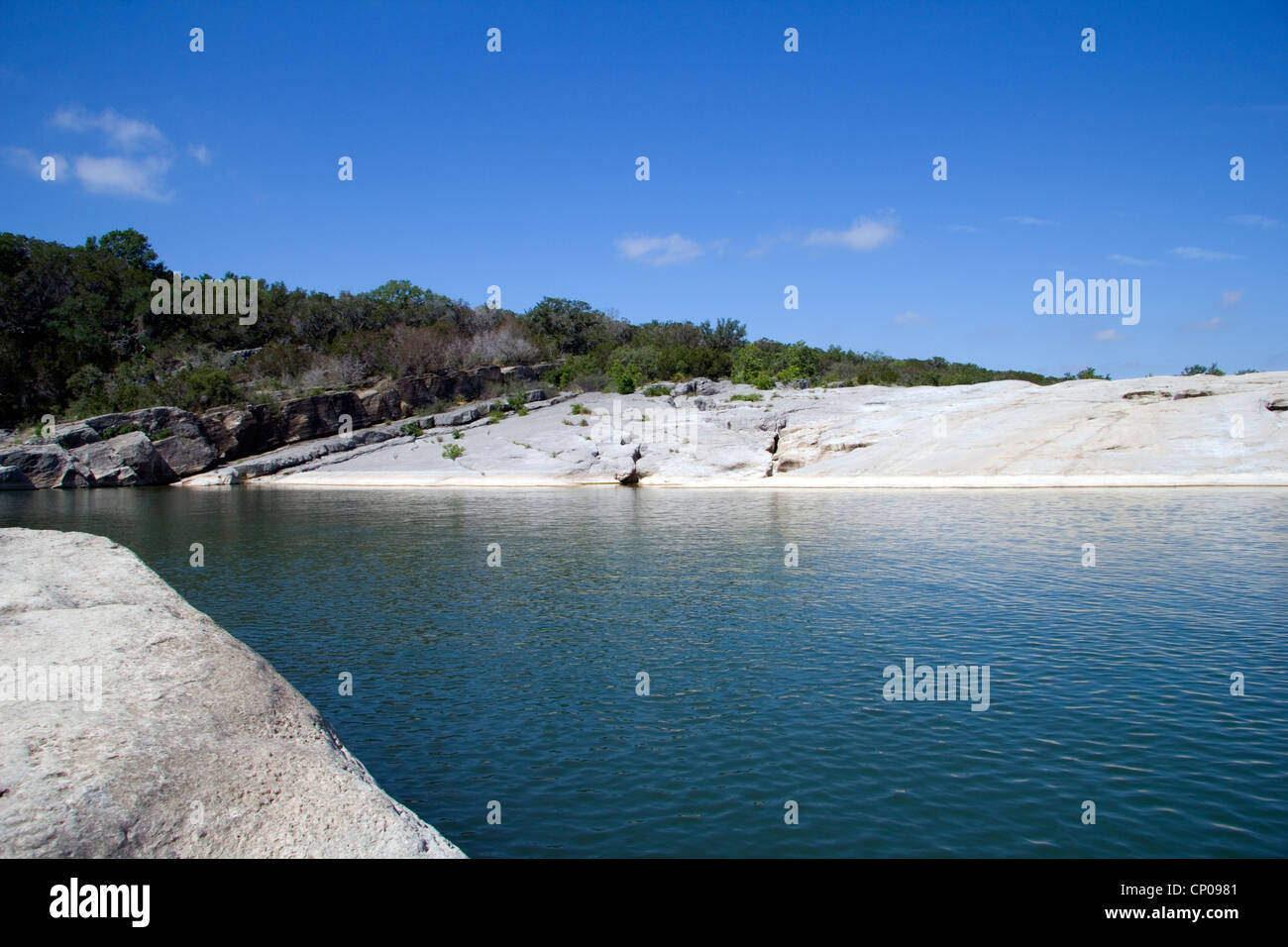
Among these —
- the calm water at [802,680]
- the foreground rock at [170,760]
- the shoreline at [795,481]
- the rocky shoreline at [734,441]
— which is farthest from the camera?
the rocky shoreline at [734,441]

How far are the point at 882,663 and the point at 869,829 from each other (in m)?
5.35

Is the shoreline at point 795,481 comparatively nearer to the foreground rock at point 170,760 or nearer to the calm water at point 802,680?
the calm water at point 802,680

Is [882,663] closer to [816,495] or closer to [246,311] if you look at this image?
[816,495]

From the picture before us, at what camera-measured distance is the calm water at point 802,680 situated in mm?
8375

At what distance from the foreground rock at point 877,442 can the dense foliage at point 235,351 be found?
13.0m

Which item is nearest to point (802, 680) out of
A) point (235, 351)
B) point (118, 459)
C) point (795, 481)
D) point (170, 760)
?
point (170, 760)

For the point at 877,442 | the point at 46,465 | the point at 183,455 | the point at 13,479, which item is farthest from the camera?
the point at 183,455

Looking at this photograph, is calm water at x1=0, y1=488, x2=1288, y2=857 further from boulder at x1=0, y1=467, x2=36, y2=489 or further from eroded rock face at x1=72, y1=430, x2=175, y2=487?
eroded rock face at x1=72, y1=430, x2=175, y2=487

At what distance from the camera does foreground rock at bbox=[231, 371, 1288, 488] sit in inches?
1663

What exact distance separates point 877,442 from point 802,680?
39.9m

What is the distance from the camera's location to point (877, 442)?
5056cm

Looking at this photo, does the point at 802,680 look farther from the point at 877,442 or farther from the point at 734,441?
the point at 734,441

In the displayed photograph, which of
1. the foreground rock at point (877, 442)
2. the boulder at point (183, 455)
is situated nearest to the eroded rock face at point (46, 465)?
the boulder at point (183, 455)

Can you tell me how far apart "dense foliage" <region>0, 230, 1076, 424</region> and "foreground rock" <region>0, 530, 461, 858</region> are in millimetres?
63664
